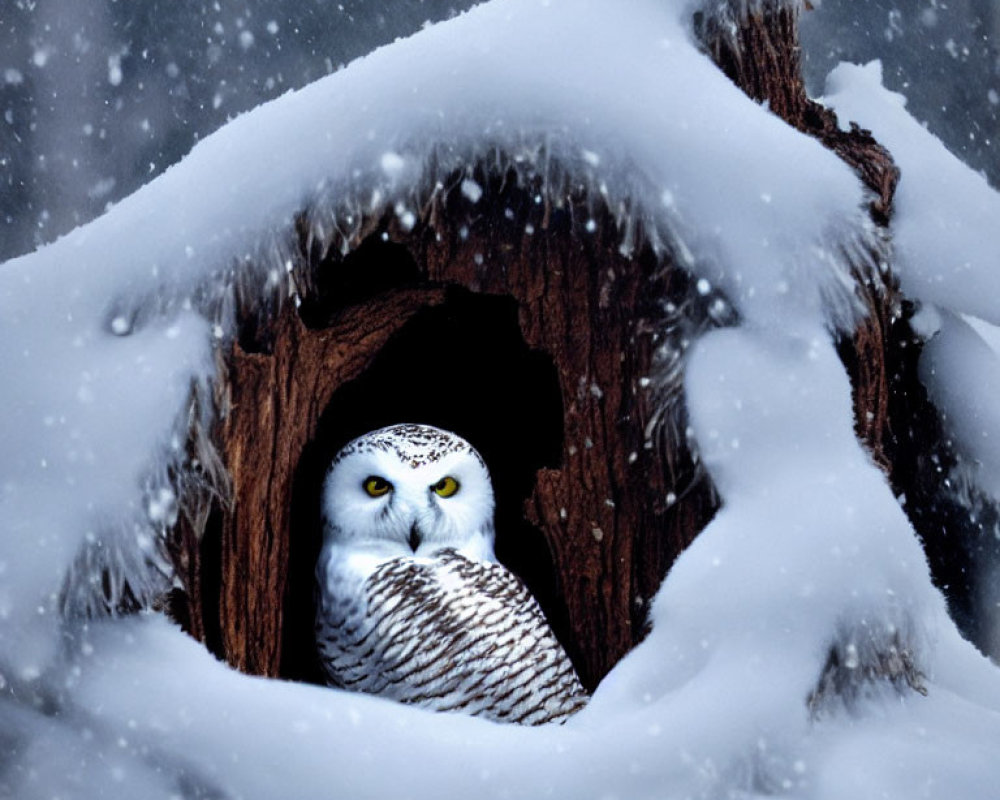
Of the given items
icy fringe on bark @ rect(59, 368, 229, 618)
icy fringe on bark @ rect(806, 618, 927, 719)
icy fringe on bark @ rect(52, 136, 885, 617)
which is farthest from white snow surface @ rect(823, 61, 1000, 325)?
icy fringe on bark @ rect(59, 368, 229, 618)

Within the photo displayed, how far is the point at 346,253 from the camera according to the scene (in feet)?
6.04

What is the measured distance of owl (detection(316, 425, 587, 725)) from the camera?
6.55 ft

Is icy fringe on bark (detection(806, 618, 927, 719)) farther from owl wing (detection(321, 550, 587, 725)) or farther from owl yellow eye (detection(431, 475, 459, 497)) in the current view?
owl yellow eye (detection(431, 475, 459, 497))

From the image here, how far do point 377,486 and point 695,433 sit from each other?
0.78 metres

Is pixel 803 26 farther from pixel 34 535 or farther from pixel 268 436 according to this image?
pixel 34 535

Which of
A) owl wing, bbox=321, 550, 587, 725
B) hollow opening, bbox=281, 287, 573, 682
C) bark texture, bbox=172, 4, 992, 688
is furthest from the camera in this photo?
hollow opening, bbox=281, 287, 573, 682

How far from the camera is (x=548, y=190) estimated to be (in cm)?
186

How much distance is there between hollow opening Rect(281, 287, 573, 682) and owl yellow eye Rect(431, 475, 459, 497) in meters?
0.26

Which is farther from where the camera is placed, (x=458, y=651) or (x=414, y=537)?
(x=414, y=537)

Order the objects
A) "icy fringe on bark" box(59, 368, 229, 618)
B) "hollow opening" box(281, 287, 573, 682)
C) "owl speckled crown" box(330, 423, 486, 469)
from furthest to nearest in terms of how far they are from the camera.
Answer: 1. "hollow opening" box(281, 287, 573, 682)
2. "owl speckled crown" box(330, 423, 486, 469)
3. "icy fringe on bark" box(59, 368, 229, 618)

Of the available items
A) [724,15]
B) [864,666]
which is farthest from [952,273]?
[864,666]

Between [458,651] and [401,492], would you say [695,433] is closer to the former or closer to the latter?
[458,651]

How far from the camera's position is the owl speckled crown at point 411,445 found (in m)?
2.26

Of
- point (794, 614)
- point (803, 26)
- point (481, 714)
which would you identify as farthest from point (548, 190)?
point (803, 26)
